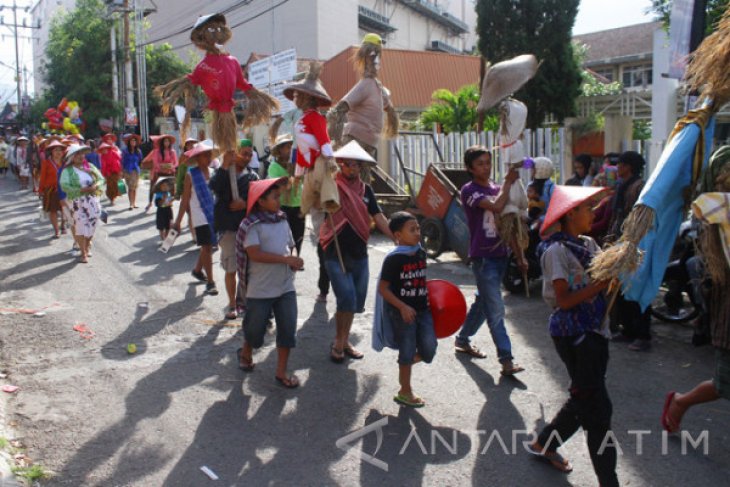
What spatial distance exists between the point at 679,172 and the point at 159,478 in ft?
10.4

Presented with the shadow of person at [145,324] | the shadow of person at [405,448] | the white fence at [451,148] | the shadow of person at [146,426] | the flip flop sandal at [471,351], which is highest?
the white fence at [451,148]

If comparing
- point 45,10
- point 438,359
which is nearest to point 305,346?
point 438,359

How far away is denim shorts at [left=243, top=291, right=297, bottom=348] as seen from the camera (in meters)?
4.90

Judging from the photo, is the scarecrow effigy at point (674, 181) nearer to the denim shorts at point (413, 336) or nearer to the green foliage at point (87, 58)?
the denim shorts at point (413, 336)

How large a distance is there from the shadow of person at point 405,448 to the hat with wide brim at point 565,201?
141 centimetres

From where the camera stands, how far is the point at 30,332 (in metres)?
6.43

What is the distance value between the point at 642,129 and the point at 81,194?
16230 millimetres

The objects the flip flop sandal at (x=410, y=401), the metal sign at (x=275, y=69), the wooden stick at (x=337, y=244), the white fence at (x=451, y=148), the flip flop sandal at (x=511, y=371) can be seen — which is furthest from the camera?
the metal sign at (x=275, y=69)

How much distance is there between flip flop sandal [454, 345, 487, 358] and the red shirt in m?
2.94

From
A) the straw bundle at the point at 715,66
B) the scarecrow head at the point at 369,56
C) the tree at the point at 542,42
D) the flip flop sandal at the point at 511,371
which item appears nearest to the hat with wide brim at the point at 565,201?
the straw bundle at the point at 715,66

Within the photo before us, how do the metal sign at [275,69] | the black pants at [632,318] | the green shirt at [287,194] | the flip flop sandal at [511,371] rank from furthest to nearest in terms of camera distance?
1. the metal sign at [275,69]
2. the green shirt at [287,194]
3. the black pants at [632,318]
4. the flip flop sandal at [511,371]

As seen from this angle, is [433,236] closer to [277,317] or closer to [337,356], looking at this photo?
[337,356]

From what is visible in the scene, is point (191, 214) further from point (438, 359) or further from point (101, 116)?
point (101, 116)

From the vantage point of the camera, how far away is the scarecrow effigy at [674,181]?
10.5ft
